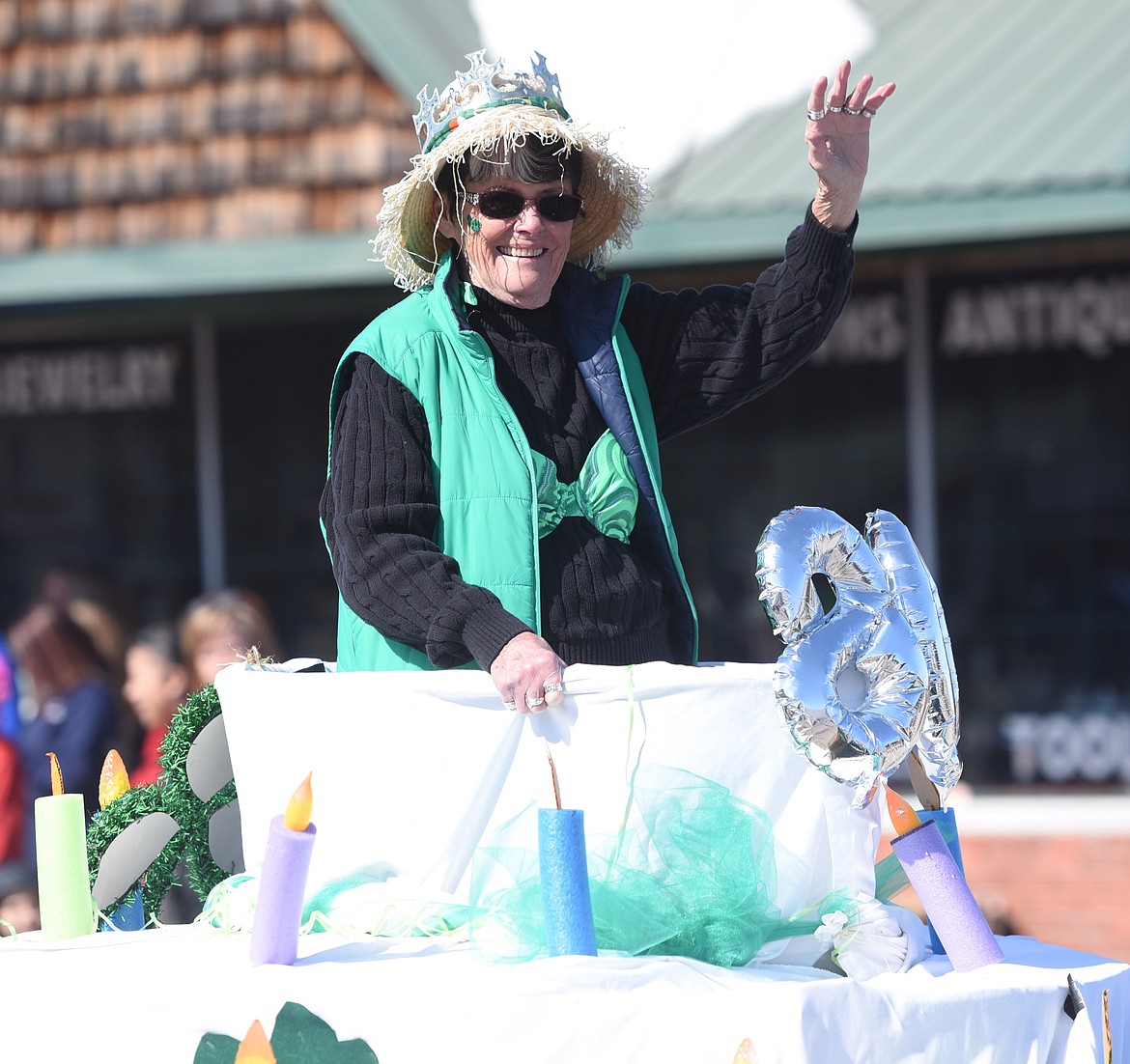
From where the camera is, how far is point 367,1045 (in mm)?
1816

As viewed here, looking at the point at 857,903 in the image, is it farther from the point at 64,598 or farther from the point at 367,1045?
the point at 64,598

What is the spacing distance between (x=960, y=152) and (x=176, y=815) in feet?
12.6

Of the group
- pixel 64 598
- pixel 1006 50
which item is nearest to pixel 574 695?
pixel 1006 50

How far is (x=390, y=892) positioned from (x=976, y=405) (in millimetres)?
4562

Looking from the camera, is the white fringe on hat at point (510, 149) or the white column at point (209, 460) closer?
the white fringe on hat at point (510, 149)

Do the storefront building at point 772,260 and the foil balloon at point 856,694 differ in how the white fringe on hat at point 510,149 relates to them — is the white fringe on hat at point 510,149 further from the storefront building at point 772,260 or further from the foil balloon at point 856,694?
the storefront building at point 772,260

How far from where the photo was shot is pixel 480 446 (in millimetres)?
2299

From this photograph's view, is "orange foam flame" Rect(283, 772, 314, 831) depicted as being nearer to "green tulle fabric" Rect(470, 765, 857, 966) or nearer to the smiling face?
"green tulle fabric" Rect(470, 765, 857, 966)

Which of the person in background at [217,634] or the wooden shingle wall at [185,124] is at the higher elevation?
the wooden shingle wall at [185,124]

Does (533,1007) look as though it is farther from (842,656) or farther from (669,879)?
(842,656)

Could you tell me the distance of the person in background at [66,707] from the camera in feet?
16.4

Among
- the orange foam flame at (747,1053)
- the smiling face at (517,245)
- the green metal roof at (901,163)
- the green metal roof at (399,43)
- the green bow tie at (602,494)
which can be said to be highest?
the green metal roof at (399,43)

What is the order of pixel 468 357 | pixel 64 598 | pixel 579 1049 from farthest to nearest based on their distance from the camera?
pixel 64 598 → pixel 468 357 → pixel 579 1049

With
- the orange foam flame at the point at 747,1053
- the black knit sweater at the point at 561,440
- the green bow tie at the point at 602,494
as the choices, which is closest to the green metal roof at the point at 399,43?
the black knit sweater at the point at 561,440
